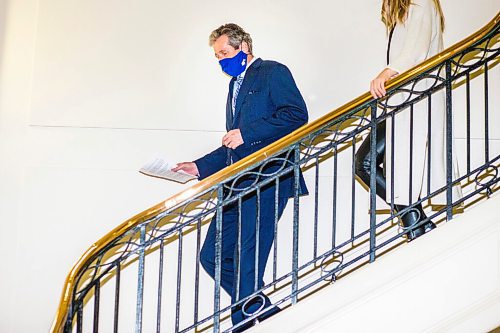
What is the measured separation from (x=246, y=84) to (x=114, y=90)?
1081mm

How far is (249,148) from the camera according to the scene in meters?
3.61

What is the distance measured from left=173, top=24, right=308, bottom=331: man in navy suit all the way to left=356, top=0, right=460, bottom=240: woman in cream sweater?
0.48 m

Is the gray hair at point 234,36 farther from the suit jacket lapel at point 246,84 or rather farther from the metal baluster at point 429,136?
the metal baluster at point 429,136

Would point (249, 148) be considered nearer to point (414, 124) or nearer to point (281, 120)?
point (281, 120)

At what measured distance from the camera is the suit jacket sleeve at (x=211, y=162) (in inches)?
155

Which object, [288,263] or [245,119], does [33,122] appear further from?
[288,263]

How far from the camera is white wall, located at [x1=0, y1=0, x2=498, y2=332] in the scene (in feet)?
14.0

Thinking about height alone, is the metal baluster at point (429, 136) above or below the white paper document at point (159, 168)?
below

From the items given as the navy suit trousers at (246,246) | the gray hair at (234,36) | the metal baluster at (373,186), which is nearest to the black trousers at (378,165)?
the metal baluster at (373,186)

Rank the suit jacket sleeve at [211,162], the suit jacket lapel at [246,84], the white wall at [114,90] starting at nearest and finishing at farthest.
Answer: the suit jacket lapel at [246,84] → the suit jacket sleeve at [211,162] → the white wall at [114,90]

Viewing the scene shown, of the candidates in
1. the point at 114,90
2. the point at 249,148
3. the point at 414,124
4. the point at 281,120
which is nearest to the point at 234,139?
the point at 249,148

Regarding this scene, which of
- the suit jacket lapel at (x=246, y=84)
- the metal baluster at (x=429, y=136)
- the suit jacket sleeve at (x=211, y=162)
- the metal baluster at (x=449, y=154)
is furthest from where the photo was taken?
the suit jacket sleeve at (x=211, y=162)

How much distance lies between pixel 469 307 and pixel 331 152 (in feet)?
5.86

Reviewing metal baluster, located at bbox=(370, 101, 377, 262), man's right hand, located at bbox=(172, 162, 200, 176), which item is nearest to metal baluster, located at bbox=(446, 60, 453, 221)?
metal baluster, located at bbox=(370, 101, 377, 262)
